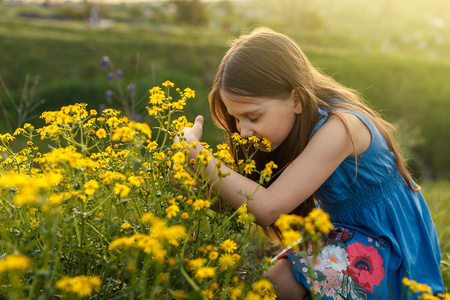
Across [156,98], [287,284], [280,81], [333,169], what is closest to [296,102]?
[280,81]

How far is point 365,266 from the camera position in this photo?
1840mm

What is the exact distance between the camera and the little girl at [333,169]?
5.84ft

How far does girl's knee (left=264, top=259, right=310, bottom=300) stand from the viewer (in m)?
1.92

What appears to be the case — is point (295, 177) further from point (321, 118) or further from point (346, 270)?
point (346, 270)

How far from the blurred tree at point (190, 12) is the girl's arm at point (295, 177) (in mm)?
14639

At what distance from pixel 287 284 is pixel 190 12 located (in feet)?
49.4

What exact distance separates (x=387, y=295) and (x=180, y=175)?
3.88ft

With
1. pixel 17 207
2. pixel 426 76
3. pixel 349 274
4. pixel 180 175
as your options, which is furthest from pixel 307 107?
pixel 426 76

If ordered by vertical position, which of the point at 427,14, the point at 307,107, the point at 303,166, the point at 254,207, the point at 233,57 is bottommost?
the point at 427,14

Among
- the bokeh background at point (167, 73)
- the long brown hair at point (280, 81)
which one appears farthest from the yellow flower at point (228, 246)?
the bokeh background at point (167, 73)

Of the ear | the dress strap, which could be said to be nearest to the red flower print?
the dress strap

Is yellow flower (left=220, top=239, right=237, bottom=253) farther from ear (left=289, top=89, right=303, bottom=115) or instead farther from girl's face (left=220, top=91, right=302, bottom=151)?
ear (left=289, top=89, right=303, bottom=115)

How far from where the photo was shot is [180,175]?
4.02ft

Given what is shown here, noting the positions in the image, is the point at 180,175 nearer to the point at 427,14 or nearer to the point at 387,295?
the point at 387,295
